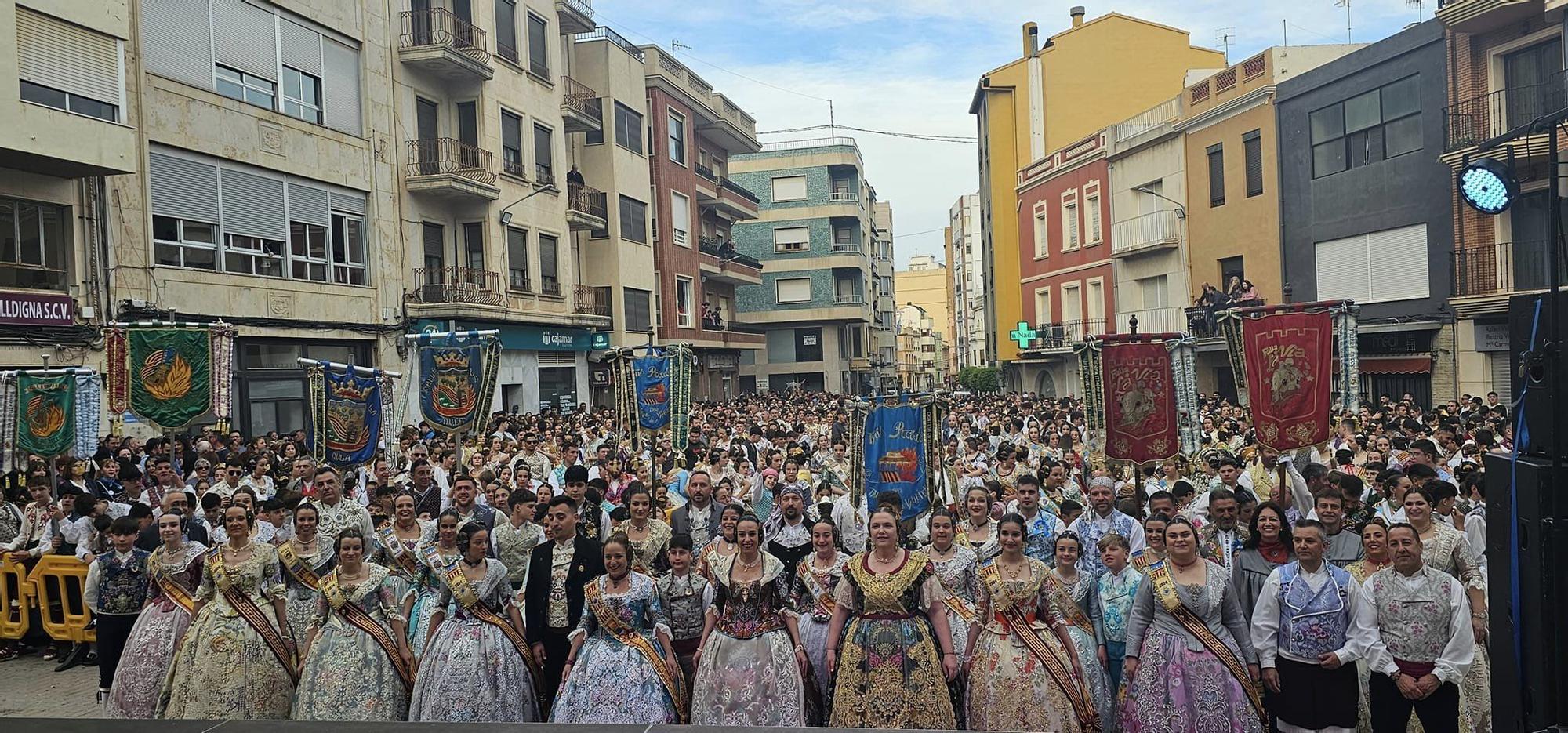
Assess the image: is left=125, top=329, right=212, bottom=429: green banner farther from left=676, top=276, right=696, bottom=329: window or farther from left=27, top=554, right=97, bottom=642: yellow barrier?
left=676, top=276, right=696, bottom=329: window

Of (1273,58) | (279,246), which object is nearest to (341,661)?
(279,246)

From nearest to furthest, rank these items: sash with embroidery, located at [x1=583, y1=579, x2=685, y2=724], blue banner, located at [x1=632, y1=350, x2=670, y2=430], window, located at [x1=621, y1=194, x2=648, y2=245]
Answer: sash with embroidery, located at [x1=583, y1=579, x2=685, y2=724], blue banner, located at [x1=632, y1=350, x2=670, y2=430], window, located at [x1=621, y1=194, x2=648, y2=245]

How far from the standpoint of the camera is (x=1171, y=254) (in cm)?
3177

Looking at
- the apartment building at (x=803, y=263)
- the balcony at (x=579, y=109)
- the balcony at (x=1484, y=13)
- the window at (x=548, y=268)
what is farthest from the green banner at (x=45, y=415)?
the apartment building at (x=803, y=263)

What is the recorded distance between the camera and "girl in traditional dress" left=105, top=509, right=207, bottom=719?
23.0 feet

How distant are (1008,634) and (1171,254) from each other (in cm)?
2803

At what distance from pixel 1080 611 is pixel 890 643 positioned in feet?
4.62

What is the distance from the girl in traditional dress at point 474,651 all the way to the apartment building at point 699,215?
29.5 meters

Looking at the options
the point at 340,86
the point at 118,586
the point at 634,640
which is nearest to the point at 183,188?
the point at 340,86

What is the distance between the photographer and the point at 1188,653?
588cm

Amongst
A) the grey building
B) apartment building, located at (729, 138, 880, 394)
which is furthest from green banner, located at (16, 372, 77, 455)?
apartment building, located at (729, 138, 880, 394)

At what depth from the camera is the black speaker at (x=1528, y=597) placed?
361 centimetres

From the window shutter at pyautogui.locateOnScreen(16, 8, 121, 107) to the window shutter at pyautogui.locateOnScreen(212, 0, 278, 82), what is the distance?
2.94 meters

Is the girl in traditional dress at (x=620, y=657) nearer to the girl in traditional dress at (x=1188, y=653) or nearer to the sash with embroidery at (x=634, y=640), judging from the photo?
the sash with embroidery at (x=634, y=640)
